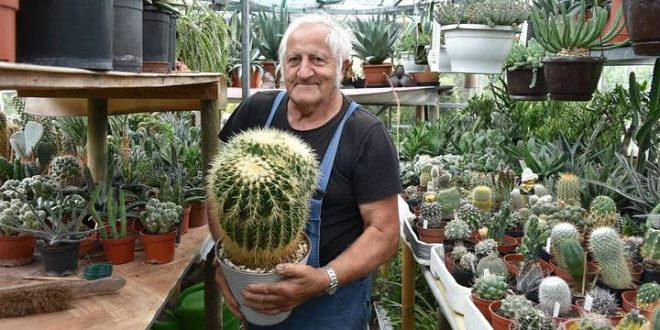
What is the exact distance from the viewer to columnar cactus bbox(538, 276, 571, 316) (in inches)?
64.8

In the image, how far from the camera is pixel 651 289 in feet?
5.29

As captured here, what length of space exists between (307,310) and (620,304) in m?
0.99

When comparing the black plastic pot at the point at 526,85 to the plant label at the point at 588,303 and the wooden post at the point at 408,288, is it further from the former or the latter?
the plant label at the point at 588,303

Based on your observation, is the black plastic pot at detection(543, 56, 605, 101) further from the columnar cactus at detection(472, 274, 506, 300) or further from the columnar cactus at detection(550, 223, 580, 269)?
the columnar cactus at detection(472, 274, 506, 300)

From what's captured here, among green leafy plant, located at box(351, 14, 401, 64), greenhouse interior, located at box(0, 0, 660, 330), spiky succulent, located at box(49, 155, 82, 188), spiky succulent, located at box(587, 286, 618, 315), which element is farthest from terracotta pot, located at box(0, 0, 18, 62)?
green leafy plant, located at box(351, 14, 401, 64)

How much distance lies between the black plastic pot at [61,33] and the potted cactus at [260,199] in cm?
38

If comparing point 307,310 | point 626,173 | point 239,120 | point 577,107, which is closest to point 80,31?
point 239,120

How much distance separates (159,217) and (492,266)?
1.19 meters

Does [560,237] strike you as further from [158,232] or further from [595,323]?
[158,232]

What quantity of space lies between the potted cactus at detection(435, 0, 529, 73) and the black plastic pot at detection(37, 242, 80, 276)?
2527 millimetres

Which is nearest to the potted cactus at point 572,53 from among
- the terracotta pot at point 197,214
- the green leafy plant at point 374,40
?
the terracotta pot at point 197,214

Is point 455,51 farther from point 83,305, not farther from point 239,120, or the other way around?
point 83,305

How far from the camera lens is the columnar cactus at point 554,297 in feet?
5.40

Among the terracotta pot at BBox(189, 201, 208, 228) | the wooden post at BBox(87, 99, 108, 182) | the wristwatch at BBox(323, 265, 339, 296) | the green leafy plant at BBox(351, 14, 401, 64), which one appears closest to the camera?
the wristwatch at BBox(323, 265, 339, 296)
